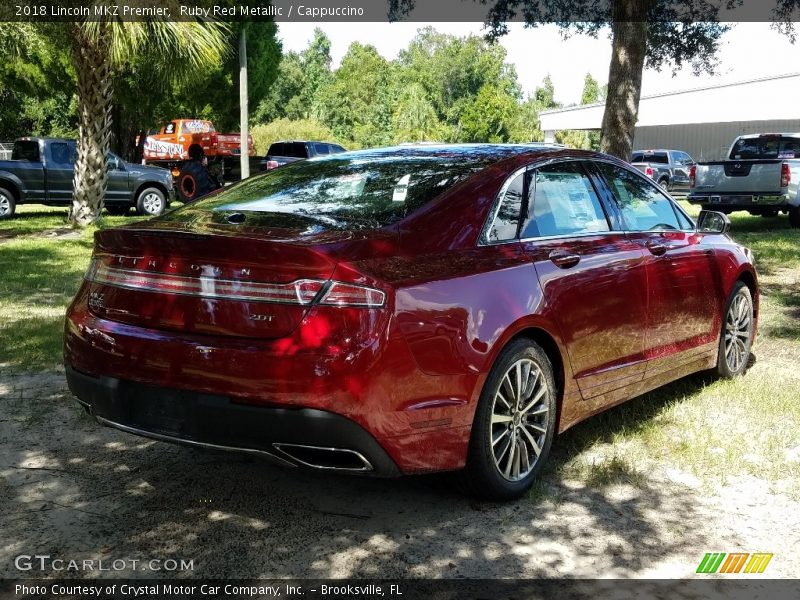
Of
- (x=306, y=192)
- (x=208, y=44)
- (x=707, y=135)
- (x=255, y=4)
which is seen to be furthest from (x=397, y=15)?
(x=707, y=135)

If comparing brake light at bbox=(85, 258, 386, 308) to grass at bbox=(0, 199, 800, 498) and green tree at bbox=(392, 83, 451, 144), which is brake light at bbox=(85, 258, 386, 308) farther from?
green tree at bbox=(392, 83, 451, 144)

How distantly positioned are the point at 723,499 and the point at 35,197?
1789 centimetres

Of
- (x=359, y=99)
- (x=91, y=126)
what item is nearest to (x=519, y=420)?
(x=91, y=126)

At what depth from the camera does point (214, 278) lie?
11.1 feet

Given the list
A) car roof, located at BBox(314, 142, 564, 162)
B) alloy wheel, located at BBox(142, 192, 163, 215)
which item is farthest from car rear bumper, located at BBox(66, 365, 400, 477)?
alloy wheel, located at BBox(142, 192, 163, 215)

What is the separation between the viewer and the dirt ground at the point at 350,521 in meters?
3.37

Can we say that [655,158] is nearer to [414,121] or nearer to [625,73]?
[625,73]

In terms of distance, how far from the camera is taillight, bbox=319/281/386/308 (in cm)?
327

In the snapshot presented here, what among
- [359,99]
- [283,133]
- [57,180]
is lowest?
[57,180]

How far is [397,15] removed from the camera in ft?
46.3

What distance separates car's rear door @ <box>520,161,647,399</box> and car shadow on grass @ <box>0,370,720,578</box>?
21.6 inches

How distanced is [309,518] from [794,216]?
49.9 feet

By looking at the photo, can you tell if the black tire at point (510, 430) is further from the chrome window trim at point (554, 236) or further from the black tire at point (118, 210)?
the black tire at point (118, 210)

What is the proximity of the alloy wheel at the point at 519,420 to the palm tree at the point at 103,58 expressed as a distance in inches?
436
